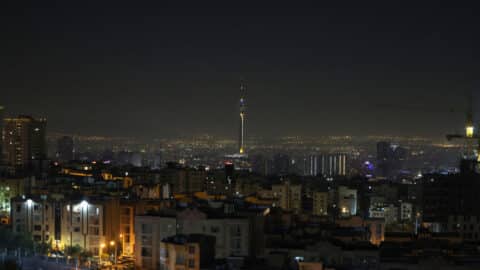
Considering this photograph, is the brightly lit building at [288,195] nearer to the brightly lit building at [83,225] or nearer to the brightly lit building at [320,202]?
the brightly lit building at [320,202]

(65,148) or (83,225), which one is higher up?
(65,148)

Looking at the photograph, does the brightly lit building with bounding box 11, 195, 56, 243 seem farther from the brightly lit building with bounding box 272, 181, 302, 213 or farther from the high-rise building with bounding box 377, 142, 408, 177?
the high-rise building with bounding box 377, 142, 408, 177

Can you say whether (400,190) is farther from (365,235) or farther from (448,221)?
(365,235)

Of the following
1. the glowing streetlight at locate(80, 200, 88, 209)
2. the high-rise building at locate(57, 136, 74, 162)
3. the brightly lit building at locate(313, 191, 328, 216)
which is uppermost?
the high-rise building at locate(57, 136, 74, 162)

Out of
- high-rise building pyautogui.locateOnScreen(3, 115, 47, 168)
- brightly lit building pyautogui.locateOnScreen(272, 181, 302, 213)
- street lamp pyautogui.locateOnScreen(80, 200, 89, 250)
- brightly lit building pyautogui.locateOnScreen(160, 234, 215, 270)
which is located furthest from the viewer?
high-rise building pyautogui.locateOnScreen(3, 115, 47, 168)

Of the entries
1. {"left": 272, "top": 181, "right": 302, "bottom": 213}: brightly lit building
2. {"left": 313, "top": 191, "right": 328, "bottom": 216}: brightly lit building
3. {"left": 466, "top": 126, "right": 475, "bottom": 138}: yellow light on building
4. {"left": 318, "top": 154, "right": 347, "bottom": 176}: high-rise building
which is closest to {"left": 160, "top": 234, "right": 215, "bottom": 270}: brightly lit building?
{"left": 272, "top": 181, "right": 302, "bottom": 213}: brightly lit building

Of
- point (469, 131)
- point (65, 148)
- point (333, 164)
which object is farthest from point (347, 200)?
point (65, 148)

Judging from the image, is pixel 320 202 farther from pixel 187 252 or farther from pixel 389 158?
pixel 389 158
